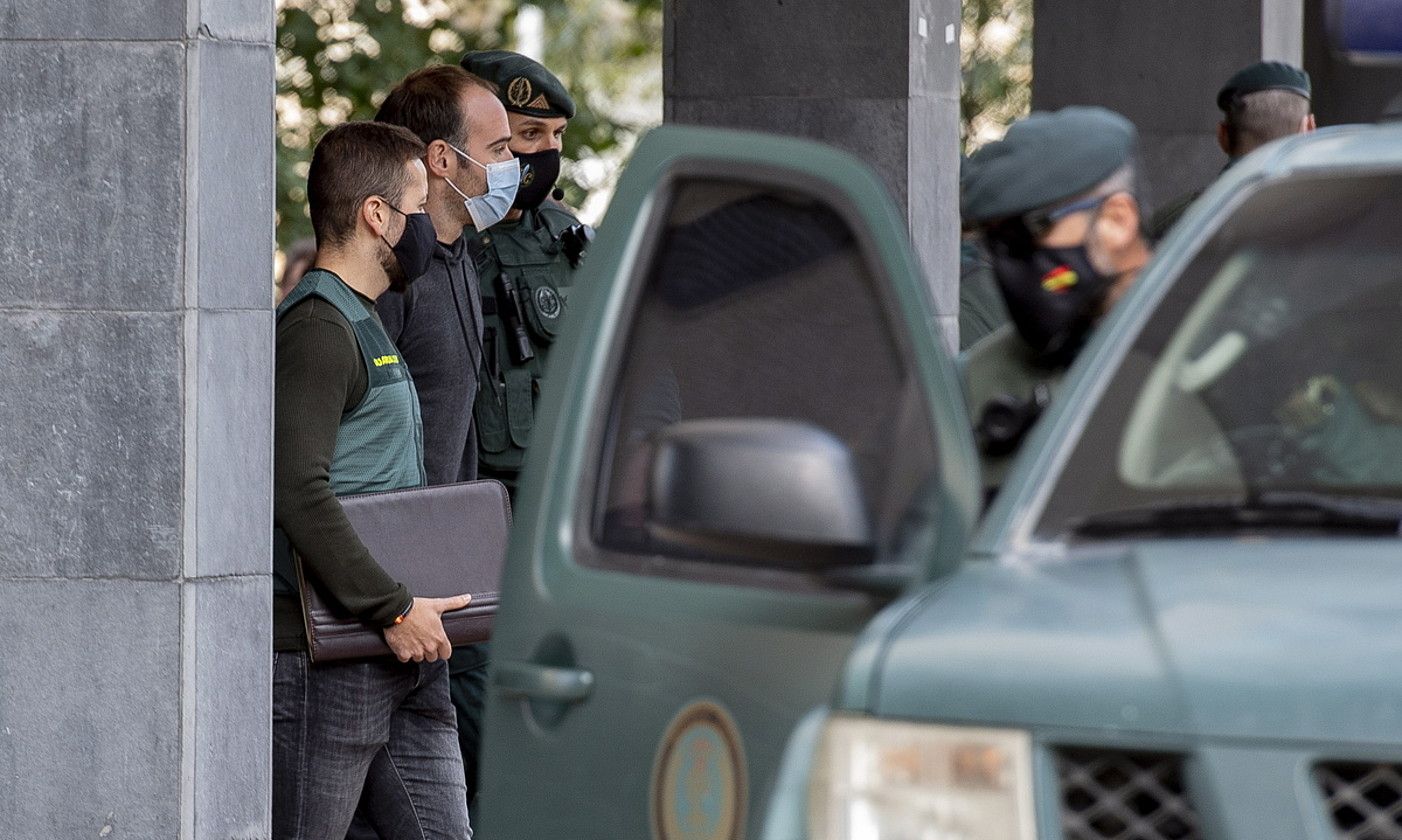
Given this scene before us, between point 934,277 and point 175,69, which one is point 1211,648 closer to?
point 175,69

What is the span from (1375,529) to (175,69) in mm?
3820

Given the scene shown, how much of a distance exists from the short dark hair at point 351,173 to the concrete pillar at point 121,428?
0.31m

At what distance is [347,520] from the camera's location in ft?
18.2

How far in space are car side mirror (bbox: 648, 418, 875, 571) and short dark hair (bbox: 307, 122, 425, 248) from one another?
2.95 m

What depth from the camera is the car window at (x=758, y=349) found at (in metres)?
3.16

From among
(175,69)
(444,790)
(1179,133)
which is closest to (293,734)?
(444,790)

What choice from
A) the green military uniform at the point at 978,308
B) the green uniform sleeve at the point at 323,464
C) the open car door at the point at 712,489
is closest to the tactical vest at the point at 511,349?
the green uniform sleeve at the point at 323,464

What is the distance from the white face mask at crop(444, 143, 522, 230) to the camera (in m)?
6.60

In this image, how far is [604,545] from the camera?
3.55 meters

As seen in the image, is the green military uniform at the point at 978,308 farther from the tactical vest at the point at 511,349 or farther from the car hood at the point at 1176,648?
the car hood at the point at 1176,648

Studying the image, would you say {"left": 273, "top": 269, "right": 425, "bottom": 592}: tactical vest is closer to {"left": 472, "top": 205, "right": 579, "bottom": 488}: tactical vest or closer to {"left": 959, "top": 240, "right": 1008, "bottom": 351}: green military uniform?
{"left": 472, "top": 205, "right": 579, "bottom": 488}: tactical vest

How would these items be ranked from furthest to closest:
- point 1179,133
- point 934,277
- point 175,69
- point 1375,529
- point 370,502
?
1. point 1179,133
2. point 934,277
3. point 175,69
4. point 370,502
5. point 1375,529

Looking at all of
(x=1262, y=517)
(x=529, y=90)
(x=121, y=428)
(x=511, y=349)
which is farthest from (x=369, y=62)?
(x=1262, y=517)

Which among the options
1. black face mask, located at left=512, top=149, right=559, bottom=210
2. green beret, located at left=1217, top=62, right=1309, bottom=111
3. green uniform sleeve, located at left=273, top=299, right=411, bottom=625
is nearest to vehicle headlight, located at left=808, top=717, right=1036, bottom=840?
green uniform sleeve, located at left=273, top=299, right=411, bottom=625
